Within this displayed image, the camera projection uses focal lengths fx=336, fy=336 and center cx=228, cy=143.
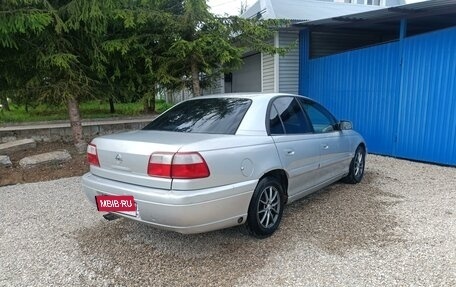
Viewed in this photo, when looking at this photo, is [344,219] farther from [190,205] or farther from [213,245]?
[190,205]

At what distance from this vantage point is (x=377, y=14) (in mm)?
7176

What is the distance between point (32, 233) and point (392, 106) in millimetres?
7004

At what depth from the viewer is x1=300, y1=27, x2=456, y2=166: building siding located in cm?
629

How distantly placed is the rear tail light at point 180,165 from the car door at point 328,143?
2.02 metres

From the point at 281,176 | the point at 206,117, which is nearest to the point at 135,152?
the point at 206,117

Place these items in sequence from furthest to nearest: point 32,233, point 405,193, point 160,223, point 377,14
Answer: point 377,14
point 405,193
point 32,233
point 160,223

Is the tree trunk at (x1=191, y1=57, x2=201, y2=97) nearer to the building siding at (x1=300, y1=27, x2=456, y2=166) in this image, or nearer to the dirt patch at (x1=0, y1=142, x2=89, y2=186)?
the dirt patch at (x1=0, y1=142, x2=89, y2=186)

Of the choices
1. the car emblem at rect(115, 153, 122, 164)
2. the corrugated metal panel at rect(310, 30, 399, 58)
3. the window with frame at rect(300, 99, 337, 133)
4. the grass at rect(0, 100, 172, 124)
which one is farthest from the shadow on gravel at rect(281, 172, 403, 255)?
the grass at rect(0, 100, 172, 124)

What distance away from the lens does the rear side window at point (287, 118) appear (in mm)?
3666

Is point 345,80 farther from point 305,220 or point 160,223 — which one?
point 160,223

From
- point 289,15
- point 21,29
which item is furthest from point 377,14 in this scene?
point 21,29

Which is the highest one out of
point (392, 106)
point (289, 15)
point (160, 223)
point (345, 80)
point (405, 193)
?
point (289, 15)

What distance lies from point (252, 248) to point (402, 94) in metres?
5.48

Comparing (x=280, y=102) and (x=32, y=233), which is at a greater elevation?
(x=280, y=102)
